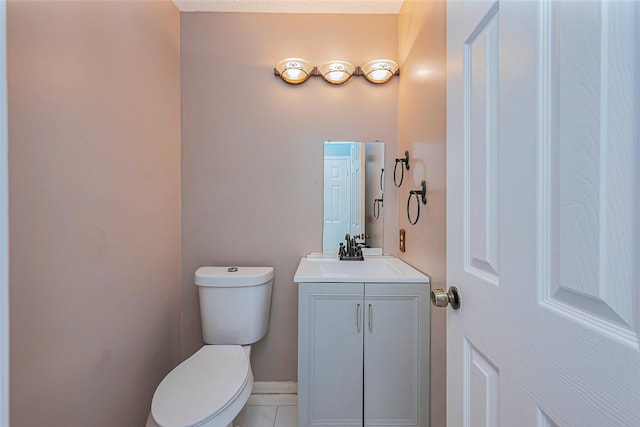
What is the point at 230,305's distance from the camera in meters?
1.52

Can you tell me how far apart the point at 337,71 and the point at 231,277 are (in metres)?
1.38

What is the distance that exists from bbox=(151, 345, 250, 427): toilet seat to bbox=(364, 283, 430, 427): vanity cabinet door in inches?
23.3

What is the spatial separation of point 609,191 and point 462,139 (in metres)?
0.37

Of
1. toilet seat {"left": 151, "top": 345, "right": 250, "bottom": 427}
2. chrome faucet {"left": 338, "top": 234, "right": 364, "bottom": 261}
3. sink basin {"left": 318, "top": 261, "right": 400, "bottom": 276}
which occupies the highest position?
chrome faucet {"left": 338, "top": 234, "right": 364, "bottom": 261}

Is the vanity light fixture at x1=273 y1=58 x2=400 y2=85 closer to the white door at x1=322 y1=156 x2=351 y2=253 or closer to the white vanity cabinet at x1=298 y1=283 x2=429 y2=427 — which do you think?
the white door at x1=322 y1=156 x2=351 y2=253

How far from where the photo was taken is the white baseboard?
1.68 metres

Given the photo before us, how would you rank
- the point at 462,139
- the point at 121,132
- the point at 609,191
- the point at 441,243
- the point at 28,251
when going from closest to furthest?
the point at 609,191 → the point at 462,139 → the point at 28,251 → the point at 441,243 → the point at 121,132

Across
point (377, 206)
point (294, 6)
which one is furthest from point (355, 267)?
point (294, 6)

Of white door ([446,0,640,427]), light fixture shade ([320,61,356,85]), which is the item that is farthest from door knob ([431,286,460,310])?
light fixture shade ([320,61,356,85])

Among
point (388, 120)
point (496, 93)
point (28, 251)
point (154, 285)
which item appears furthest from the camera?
point (388, 120)

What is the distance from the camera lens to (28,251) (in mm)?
827

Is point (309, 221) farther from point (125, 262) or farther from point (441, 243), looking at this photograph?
point (125, 262)

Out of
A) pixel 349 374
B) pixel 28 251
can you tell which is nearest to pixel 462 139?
pixel 349 374

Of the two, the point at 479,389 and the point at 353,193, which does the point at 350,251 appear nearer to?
the point at 353,193
